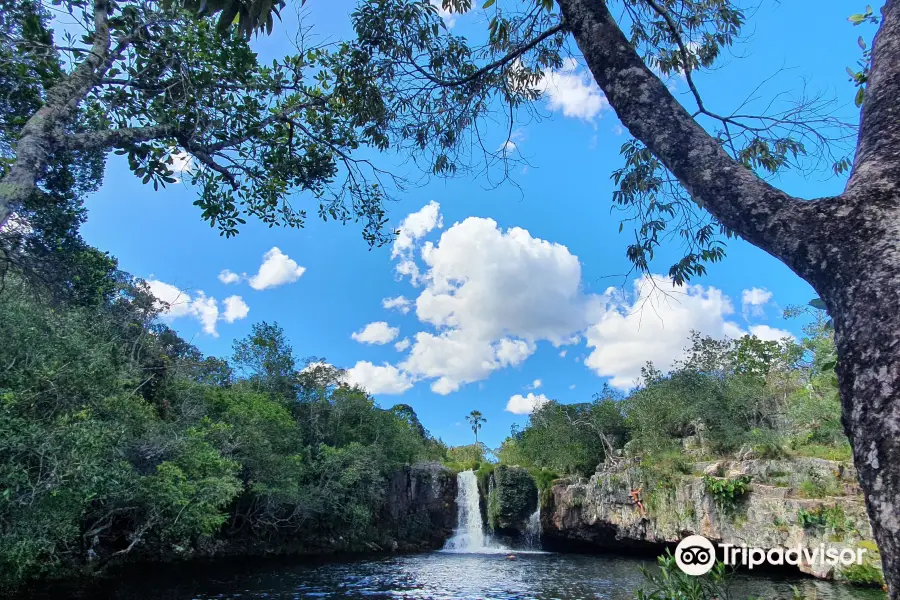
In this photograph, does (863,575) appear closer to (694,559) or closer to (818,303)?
(694,559)

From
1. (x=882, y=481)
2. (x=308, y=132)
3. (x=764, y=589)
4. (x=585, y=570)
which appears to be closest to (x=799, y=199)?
(x=882, y=481)

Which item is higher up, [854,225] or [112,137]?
[112,137]

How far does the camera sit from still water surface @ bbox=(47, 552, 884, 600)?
13.3m

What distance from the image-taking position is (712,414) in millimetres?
22641

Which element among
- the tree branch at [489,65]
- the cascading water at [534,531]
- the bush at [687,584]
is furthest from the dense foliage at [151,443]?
the cascading water at [534,531]

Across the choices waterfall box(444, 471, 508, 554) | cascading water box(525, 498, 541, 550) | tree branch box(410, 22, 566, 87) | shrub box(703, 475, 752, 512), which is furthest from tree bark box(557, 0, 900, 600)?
cascading water box(525, 498, 541, 550)

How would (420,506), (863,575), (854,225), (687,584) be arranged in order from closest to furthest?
(854,225) < (687,584) < (863,575) < (420,506)

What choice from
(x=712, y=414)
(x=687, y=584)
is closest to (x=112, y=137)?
(x=687, y=584)

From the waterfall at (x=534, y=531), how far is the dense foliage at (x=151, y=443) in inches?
322

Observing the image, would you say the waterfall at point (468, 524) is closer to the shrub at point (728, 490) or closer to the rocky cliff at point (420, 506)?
the rocky cliff at point (420, 506)

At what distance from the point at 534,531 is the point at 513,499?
2251mm

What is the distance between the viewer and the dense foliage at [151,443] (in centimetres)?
821

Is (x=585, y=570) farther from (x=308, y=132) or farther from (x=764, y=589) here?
(x=308, y=132)

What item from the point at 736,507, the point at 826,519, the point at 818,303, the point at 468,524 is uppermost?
the point at 818,303
